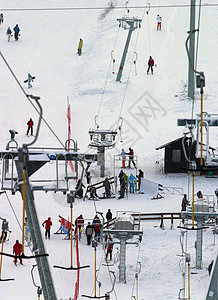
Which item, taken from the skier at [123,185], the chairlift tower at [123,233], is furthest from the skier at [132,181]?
the chairlift tower at [123,233]

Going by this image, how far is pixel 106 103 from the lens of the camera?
1791 inches

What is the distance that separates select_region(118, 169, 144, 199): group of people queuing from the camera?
3228 cm

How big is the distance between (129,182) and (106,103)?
1298 cm

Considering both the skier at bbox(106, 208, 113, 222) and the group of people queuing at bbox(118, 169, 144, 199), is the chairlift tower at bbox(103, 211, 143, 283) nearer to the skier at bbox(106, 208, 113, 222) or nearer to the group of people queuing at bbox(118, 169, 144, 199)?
the skier at bbox(106, 208, 113, 222)

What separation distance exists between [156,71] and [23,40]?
12596 mm

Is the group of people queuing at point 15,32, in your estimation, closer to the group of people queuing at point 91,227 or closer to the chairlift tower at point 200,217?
the group of people queuing at point 91,227

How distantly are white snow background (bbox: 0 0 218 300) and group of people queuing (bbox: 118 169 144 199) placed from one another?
17.3 inches

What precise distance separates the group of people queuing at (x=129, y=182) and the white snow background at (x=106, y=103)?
44cm

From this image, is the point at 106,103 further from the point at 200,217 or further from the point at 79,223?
the point at 200,217

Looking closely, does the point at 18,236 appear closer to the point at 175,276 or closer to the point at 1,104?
the point at 175,276

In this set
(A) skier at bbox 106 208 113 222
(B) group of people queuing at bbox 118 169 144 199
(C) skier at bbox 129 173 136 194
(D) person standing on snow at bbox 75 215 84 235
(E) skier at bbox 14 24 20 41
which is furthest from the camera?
(E) skier at bbox 14 24 20 41

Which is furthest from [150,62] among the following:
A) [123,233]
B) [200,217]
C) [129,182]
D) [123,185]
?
[123,233]

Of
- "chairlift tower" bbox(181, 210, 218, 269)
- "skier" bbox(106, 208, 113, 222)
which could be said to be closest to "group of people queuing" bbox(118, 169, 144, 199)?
"skier" bbox(106, 208, 113, 222)

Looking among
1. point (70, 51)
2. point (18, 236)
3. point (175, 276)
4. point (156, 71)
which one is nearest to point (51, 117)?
point (156, 71)
